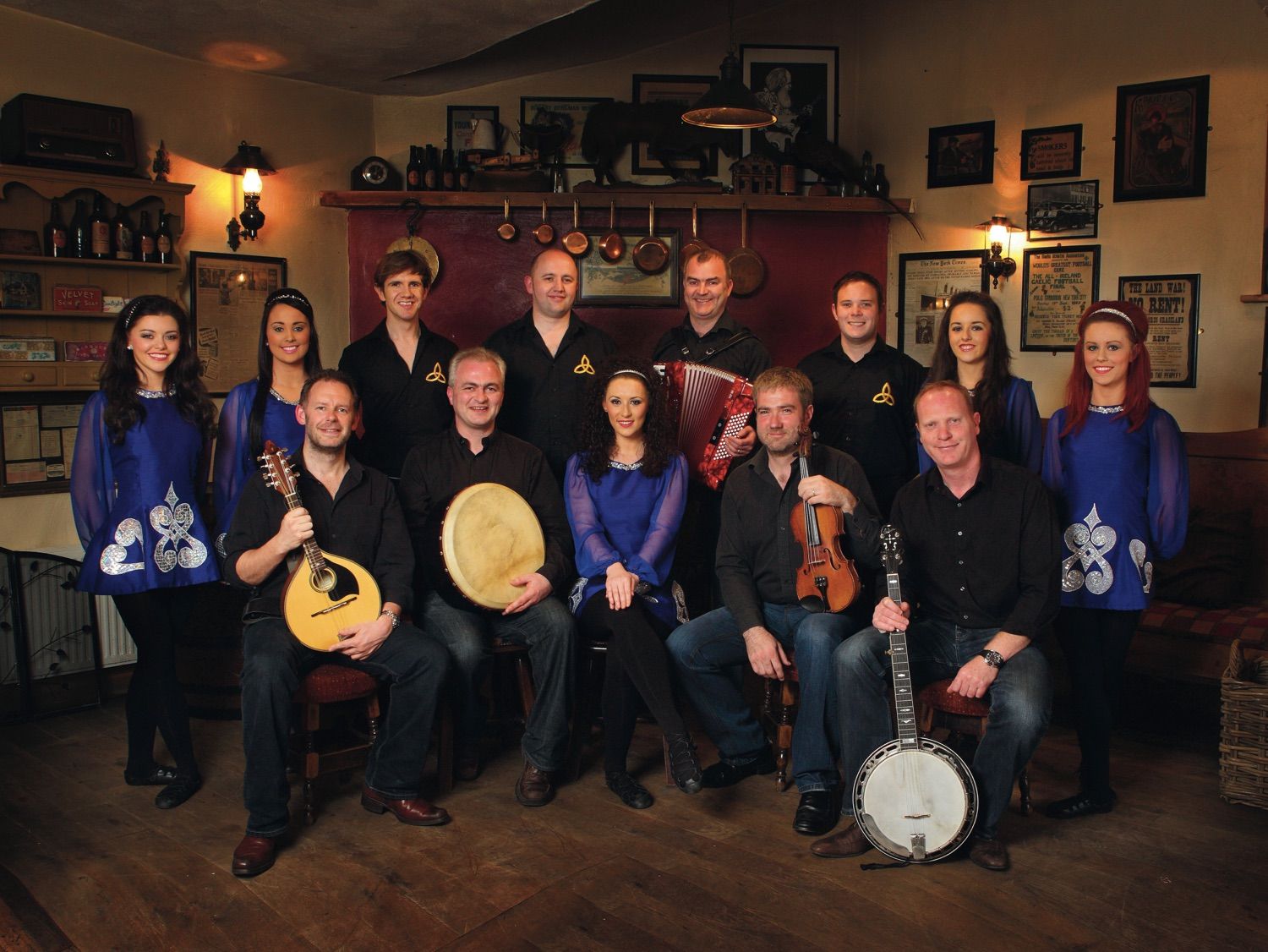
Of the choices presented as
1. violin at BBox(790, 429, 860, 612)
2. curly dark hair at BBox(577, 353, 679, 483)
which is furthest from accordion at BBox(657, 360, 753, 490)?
violin at BBox(790, 429, 860, 612)

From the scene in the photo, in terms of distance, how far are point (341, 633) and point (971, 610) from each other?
5.77 ft

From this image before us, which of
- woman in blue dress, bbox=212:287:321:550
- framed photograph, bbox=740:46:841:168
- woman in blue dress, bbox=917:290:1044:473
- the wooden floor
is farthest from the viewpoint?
framed photograph, bbox=740:46:841:168

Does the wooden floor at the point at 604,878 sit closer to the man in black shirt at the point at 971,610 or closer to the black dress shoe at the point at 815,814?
the black dress shoe at the point at 815,814

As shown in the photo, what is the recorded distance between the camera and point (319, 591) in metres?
2.93

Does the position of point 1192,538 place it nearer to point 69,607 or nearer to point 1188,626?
point 1188,626

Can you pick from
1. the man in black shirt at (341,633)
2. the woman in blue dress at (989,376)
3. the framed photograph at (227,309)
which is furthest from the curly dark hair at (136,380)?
the woman in blue dress at (989,376)

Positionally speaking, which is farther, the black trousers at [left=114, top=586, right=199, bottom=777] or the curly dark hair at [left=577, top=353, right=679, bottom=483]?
the curly dark hair at [left=577, top=353, right=679, bottom=483]

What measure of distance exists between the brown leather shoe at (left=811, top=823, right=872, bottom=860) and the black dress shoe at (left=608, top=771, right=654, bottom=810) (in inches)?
21.2

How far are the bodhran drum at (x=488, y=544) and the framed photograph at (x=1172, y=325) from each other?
127 inches

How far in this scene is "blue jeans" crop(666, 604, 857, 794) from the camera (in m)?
3.00

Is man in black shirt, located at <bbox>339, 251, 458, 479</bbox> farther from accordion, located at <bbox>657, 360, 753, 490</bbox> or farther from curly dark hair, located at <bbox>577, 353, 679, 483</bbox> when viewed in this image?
accordion, located at <bbox>657, 360, 753, 490</bbox>

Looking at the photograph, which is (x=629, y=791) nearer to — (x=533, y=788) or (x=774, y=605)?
(x=533, y=788)

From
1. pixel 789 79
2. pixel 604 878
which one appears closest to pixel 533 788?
pixel 604 878

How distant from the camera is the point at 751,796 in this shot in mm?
3199
